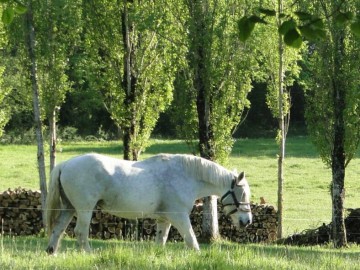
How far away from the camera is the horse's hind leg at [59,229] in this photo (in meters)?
11.0

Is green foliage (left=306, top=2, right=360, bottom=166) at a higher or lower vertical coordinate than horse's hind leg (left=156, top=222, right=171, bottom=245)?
higher

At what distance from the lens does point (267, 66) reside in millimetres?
20672

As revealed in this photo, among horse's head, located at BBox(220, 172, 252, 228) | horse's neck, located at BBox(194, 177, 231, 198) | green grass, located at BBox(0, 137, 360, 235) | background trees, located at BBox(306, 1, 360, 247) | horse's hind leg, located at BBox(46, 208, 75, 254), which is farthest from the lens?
green grass, located at BBox(0, 137, 360, 235)

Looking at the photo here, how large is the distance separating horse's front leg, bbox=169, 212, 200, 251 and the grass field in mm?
293

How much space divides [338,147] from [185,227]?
7259 mm

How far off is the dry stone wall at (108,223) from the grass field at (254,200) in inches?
46.5

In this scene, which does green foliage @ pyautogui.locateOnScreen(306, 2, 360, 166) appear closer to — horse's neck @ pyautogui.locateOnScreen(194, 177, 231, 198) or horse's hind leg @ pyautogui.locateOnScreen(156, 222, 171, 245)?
horse's neck @ pyautogui.locateOnScreen(194, 177, 231, 198)

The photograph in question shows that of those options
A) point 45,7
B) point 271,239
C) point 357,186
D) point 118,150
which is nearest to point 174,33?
point 45,7

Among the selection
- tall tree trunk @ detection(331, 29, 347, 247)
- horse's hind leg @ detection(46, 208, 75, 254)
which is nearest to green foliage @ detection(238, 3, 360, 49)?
horse's hind leg @ detection(46, 208, 75, 254)

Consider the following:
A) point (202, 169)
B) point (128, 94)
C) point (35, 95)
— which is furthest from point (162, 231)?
point (128, 94)

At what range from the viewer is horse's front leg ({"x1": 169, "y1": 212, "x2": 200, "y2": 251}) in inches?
461

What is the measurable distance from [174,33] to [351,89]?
442 cm

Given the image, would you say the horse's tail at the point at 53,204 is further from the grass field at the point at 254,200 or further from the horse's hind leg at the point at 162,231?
the horse's hind leg at the point at 162,231

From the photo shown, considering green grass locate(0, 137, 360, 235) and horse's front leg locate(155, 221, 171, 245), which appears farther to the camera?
green grass locate(0, 137, 360, 235)
